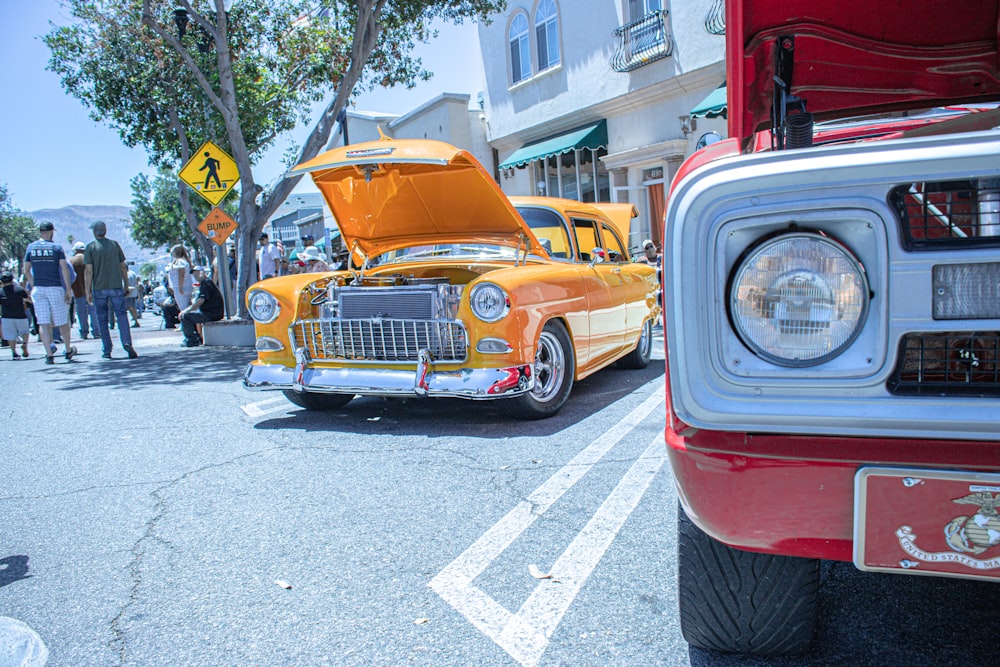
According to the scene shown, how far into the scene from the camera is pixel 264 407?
5.47 meters

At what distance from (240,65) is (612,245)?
1144 cm

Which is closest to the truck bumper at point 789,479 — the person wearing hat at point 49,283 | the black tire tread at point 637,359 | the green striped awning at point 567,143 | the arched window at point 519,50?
the black tire tread at point 637,359

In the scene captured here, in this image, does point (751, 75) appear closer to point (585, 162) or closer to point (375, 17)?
point (375, 17)

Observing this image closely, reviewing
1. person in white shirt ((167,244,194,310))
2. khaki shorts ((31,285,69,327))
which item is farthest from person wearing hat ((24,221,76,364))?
person in white shirt ((167,244,194,310))

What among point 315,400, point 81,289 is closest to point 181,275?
point 81,289

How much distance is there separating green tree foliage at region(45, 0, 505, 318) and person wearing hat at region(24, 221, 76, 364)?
2.39m

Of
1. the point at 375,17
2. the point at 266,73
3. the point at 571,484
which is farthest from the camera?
the point at 266,73

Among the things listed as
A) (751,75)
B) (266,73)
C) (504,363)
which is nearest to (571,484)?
(504,363)

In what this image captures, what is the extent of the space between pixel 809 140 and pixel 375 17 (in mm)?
10002

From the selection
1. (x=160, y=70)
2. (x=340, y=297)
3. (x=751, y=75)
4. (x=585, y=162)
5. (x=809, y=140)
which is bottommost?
(x=340, y=297)

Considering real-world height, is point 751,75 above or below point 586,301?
above

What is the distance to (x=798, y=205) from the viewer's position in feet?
4.16

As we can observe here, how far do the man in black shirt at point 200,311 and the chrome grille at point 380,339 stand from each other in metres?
6.67

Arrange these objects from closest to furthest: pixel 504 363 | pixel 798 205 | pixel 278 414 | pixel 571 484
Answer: pixel 798 205, pixel 571 484, pixel 504 363, pixel 278 414
